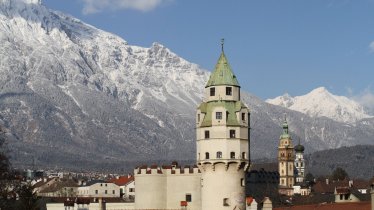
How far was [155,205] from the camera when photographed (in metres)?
112

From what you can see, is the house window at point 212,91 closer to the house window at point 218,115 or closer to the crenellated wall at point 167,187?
the house window at point 218,115

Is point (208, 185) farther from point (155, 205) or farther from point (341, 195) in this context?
point (155, 205)

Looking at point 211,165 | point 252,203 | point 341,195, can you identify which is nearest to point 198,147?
point 211,165

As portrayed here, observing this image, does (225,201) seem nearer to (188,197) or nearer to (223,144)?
(223,144)

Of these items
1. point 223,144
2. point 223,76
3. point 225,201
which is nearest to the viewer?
point 223,144

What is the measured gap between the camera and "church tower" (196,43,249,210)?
283ft

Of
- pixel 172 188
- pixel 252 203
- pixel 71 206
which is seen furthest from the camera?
pixel 71 206

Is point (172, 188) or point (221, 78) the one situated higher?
point (221, 78)

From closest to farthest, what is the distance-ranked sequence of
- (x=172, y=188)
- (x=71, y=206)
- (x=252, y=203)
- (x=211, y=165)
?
(x=211, y=165), (x=252, y=203), (x=172, y=188), (x=71, y=206)

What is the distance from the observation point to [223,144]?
283 feet

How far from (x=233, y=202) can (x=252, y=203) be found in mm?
10487

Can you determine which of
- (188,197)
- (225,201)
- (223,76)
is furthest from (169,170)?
(223,76)

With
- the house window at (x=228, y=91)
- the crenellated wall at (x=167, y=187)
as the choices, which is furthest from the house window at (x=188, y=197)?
the house window at (x=228, y=91)

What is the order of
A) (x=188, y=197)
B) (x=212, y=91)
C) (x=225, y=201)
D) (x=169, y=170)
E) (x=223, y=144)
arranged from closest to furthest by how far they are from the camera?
(x=223, y=144) < (x=225, y=201) < (x=212, y=91) < (x=188, y=197) < (x=169, y=170)
